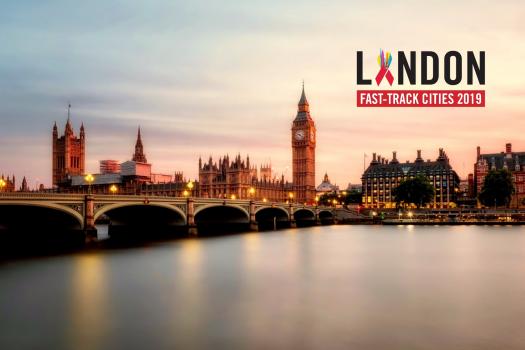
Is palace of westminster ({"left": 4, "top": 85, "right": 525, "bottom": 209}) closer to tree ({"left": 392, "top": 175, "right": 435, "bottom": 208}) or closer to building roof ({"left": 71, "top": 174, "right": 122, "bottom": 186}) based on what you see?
building roof ({"left": 71, "top": 174, "right": 122, "bottom": 186})

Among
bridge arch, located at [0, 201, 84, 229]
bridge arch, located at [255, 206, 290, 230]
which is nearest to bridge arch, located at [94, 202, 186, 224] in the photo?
bridge arch, located at [0, 201, 84, 229]

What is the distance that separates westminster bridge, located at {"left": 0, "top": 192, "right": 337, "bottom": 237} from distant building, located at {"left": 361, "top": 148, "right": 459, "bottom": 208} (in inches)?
3552

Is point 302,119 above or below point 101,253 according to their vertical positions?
above

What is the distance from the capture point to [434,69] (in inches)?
1601

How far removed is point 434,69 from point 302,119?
152398 millimetres

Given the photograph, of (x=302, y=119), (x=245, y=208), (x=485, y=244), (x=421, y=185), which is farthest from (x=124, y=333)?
→ (x=302, y=119)

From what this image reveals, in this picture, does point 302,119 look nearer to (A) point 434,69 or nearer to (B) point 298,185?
(B) point 298,185

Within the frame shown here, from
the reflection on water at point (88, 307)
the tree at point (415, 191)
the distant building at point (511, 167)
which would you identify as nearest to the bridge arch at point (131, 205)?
the reflection on water at point (88, 307)

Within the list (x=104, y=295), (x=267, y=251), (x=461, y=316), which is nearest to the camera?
(x=461, y=316)

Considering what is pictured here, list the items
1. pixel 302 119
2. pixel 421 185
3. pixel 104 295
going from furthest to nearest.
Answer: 1. pixel 302 119
2. pixel 421 185
3. pixel 104 295

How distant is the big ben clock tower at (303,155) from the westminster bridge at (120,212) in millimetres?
81103

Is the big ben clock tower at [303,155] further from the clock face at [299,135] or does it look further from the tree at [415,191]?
the tree at [415,191]

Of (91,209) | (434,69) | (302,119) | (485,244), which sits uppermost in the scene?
(302,119)

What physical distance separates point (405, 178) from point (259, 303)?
161315 millimetres
